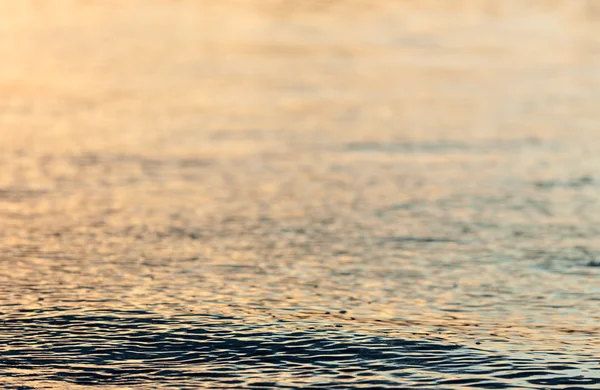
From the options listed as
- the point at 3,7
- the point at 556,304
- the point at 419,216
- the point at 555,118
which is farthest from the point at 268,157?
the point at 3,7

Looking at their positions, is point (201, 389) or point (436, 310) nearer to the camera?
point (201, 389)

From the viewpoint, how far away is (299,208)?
948cm

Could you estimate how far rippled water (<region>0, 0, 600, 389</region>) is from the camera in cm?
629

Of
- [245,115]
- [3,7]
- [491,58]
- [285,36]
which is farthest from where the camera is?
[3,7]

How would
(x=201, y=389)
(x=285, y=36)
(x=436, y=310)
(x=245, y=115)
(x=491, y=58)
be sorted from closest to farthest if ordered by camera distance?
(x=201, y=389) → (x=436, y=310) → (x=245, y=115) → (x=491, y=58) → (x=285, y=36)

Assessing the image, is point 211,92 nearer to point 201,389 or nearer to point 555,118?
point 555,118

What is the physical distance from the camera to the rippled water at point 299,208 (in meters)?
6.29

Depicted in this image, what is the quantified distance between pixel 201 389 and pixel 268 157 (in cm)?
538

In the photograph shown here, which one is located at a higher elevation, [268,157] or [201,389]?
[268,157]

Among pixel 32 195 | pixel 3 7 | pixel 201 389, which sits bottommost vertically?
pixel 201 389

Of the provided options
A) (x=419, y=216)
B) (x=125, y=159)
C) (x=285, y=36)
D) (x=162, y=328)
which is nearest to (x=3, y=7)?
(x=285, y=36)

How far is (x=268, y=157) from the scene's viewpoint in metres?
11.0

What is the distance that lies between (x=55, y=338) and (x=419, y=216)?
142 inches

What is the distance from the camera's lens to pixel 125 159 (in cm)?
1082
